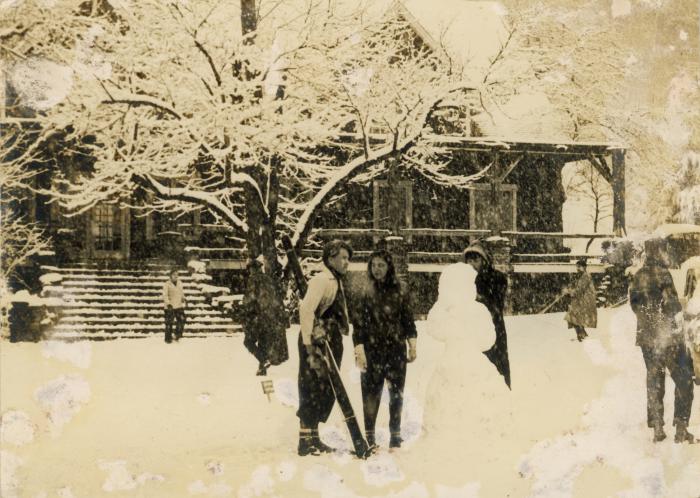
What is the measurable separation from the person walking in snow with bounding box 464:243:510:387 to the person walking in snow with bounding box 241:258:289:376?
2626mm

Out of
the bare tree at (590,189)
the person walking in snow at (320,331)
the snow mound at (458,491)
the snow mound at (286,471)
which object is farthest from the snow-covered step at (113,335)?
the bare tree at (590,189)

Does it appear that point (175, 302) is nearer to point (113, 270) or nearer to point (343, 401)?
point (113, 270)

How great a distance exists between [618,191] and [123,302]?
9.02 metres

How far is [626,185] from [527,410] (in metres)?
6.14

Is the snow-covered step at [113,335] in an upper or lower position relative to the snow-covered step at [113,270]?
lower

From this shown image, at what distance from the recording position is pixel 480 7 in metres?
11.8

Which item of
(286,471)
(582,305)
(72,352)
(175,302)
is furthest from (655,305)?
(175,302)

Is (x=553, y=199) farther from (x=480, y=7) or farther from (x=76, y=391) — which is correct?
(x=76, y=391)

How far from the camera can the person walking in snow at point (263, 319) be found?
371 inches

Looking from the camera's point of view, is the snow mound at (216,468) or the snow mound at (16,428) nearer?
the snow mound at (216,468)

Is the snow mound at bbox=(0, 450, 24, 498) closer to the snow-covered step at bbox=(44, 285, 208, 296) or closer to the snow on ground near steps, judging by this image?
the snow on ground near steps

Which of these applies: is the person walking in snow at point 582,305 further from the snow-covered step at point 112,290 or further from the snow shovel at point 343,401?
the snow-covered step at point 112,290

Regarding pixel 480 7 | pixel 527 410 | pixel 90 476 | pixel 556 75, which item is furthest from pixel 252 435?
pixel 480 7

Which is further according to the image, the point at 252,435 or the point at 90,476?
the point at 252,435
